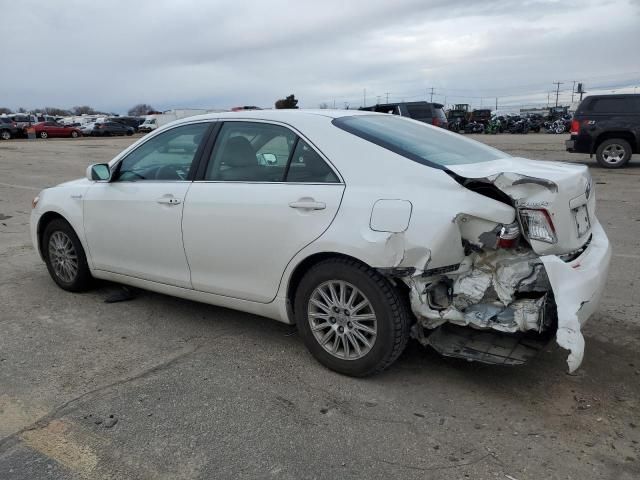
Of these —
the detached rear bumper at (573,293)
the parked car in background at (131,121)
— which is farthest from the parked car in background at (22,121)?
the detached rear bumper at (573,293)

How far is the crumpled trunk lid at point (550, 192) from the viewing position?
9.97 ft

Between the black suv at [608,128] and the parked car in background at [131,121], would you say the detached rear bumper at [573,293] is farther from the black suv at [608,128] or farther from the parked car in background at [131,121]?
the parked car in background at [131,121]

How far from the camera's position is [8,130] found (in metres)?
39.3

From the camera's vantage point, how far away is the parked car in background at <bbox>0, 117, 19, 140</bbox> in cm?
3906

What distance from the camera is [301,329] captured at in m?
3.66

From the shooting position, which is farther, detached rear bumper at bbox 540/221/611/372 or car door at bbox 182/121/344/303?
car door at bbox 182/121/344/303

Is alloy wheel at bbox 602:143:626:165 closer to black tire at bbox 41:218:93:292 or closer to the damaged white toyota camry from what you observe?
the damaged white toyota camry

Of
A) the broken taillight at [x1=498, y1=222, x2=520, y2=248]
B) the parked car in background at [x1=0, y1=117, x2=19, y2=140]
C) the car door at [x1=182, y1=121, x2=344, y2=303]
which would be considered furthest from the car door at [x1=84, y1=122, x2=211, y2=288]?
the parked car in background at [x1=0, y1=117, x2=19, y2=140]

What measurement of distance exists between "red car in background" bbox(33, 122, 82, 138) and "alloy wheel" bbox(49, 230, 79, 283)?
134 ft

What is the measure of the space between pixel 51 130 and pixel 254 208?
4343cm

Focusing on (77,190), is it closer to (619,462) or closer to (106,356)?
(106,356)

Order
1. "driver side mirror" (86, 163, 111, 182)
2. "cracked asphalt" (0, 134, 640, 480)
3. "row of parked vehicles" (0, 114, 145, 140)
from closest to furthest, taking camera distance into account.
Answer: "cracked asphalt" (0, 134, 640, 480) → "driver side mirror" (86, 163, 111, 182) → "row of parked vehicles" (0, 114, 145, 140)

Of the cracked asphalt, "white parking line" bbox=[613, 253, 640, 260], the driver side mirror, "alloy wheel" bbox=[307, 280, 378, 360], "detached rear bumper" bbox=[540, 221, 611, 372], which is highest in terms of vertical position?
the driver side mirror

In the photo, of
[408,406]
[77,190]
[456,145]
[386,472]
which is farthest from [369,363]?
[77,190]
